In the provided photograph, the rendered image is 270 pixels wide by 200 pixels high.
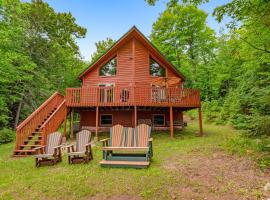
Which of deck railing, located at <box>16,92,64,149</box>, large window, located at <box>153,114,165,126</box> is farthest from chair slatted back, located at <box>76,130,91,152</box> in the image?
large window, located at <box>153,114,165,126</box>

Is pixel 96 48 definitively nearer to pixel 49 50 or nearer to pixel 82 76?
pixel 49 50

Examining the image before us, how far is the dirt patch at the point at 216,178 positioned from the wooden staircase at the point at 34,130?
5941 millimetres

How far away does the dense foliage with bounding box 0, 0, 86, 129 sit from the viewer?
615 inches

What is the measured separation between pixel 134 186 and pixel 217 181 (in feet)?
6.61

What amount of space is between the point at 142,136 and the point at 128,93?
5354 millimetres

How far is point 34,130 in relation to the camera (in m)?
10.7

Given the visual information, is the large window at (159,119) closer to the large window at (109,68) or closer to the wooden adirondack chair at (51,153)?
the large window at (109,68)

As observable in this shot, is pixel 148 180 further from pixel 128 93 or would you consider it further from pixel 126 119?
pixel 126 119

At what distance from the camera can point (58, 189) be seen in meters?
5.14

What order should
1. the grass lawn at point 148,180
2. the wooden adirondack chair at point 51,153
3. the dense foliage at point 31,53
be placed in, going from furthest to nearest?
the dense foliage at point 31,53 < the wooden adirondack chair at point 51,153 < the grass lawn at point 148,180

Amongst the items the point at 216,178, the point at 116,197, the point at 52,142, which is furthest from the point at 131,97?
the point at 116,197

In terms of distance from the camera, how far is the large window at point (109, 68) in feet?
51.3

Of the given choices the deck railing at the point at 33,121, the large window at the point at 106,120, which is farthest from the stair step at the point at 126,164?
the large window at the point at 106,120

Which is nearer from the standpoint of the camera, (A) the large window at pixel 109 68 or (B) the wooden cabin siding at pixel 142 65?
(B) the wooden cabin siding at pixel 142 65
